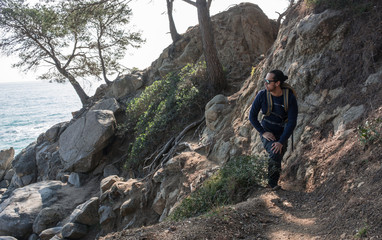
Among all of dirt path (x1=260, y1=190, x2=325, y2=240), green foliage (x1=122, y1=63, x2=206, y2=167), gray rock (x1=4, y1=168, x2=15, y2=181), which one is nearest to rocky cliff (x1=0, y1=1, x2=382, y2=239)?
dirt path (x1=260, y1=190, x2=325, y2=240)

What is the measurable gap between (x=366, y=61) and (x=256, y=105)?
257 centimetres

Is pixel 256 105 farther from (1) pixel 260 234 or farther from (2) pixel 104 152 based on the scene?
(2) pixel 104 152

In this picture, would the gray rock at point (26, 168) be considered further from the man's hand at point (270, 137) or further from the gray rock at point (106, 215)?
the man's hand at point (270, 137)

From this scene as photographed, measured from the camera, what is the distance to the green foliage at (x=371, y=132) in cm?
463

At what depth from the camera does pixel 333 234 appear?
12.0 feet

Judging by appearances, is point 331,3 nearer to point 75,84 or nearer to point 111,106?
point 111,106

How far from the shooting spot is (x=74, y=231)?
10117 millimetres

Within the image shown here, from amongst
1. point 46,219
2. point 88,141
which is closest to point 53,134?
point 88,141

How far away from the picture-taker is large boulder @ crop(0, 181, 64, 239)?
1147 cm

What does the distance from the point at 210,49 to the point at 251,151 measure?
4.94 metres

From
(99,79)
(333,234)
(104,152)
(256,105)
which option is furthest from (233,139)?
(99,79)

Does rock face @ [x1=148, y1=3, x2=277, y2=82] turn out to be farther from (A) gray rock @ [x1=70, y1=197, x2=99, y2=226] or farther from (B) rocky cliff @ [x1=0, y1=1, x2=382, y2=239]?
(A) gray rock @ [x1=70, y1=197, x2=99, y2=226]

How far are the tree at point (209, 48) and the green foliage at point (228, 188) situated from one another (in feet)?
18.2

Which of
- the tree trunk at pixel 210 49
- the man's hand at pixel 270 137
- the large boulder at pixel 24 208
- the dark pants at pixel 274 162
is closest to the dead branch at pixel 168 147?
the tree trunk at pixel 210 49
